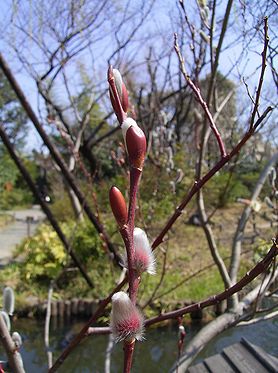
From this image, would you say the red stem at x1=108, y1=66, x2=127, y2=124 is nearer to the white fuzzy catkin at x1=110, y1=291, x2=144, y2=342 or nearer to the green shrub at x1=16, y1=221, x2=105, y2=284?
the white fuzzy catkin at x1=110, y1=291, x2=144, y2=342

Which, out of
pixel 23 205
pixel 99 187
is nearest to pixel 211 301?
pixel 99 187

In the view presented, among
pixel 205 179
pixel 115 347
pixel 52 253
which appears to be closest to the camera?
pixel 205 179

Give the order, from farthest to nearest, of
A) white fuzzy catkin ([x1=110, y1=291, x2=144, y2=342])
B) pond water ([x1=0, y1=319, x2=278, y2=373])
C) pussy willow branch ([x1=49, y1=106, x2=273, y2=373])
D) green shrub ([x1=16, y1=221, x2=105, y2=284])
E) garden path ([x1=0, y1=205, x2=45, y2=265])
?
garden path ([x1=0, y1=205, x2=45, y2=265]) < green shrub ([x1=16, y1=221, x2=105, y2=284]) < pond water ([x1=0, y1=319, x2=278, y2=373]) < pussy willow branch ([x1=49, y1=106, x2=273, y2=373]) < white fuzzy catkin ([x1=110, y1=291, x2=144, y2=342])

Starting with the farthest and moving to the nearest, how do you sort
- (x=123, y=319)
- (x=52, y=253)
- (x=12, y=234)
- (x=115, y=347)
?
(x=12, y=234) → (x=52, y=253) → (x=115, y=347) → (x=123, y=319)

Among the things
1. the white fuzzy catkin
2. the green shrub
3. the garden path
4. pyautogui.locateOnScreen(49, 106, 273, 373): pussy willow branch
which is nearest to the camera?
the white fuzzy catkin

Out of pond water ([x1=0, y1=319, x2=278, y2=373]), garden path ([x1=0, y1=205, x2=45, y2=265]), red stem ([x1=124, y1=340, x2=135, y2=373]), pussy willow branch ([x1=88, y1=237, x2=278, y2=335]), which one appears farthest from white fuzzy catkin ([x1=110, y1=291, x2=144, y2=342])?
garden path ([x1=0, y1=205, x2=45, y2=265])

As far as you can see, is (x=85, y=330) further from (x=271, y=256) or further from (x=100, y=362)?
(x=100, y=362)

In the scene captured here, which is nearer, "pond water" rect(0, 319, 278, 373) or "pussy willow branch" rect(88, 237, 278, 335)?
"pussy willow branch" rect(88, 237, 278, 335)

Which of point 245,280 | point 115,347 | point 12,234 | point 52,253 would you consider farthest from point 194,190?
point 12,234

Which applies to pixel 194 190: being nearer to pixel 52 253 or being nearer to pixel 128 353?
pixel 128 353
